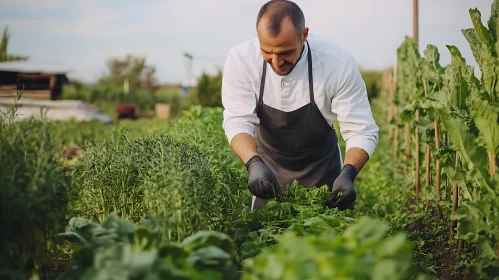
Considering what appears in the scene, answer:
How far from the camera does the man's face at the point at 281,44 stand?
381 centimetres

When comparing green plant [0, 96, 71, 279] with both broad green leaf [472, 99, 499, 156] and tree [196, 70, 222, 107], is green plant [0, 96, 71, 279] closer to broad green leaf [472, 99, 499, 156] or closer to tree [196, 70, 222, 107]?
broad green leaf [472, 99, 499, 156]

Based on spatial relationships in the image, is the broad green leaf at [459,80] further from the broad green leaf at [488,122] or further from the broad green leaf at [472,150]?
the broad green leaf at [488,122]

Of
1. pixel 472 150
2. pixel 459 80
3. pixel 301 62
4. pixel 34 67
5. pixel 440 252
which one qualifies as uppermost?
pixel 34 67

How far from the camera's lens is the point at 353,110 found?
4430 millimetres

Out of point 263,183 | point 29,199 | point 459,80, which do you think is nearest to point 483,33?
point 459,80

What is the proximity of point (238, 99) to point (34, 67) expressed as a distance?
24040 millimetres

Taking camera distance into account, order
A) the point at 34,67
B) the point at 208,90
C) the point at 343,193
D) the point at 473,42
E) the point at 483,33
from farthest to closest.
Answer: the point at 34,67, the point at 208,90, the point at 473,42, the point at 483,33, the point at 343,193

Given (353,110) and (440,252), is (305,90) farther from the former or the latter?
(440,252)

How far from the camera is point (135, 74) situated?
1957 inches

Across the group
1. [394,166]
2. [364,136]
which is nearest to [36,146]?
[364,136]

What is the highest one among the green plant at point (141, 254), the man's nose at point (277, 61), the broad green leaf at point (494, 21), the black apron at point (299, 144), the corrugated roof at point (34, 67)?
the corrugated roof at point (34, 67)

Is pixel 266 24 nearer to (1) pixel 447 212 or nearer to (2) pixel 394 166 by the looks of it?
(1) pixel 447 212

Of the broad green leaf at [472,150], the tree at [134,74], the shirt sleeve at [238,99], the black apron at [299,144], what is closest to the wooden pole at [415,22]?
the black apron at [299,144]

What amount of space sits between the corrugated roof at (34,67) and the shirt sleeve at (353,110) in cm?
2357
